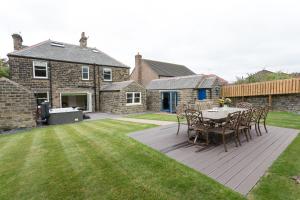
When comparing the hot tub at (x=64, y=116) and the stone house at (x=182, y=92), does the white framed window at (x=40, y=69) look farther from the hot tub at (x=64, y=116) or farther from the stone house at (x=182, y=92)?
the stone house at (x=182, y=92)

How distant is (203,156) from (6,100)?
10.9m

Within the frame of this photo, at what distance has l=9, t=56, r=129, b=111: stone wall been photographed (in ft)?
42.5

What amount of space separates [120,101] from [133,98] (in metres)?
1.62

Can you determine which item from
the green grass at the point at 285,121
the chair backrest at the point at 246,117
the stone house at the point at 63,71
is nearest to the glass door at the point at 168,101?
the stone house at the point at 63,71

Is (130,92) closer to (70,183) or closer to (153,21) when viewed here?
(153,21)

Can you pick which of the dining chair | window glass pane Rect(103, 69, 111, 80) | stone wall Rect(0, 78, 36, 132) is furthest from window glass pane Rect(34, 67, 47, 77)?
the dining chair

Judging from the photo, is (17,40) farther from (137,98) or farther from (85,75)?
(137,98)

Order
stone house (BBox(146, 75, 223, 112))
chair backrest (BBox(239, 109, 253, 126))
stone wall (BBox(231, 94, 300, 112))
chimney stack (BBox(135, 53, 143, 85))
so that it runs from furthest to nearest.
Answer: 1. chimney stack (BBox(135, 53, 143, 85))
2. stone house (BBox(146, 75, 223, 112))
3. stone wall (BBox(231, 94, 300, 112))
4. chair backrest (BBox(239, 109, 253, 126))

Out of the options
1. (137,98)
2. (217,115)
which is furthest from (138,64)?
(217,115)

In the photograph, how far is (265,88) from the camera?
13.3 metres

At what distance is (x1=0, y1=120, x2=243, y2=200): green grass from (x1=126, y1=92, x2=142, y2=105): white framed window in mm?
10266

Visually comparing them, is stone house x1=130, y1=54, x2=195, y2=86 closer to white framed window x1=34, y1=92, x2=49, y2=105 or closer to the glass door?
the glass door

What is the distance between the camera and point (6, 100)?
878 cm

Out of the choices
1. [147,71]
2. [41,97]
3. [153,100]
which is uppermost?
[147,71]
